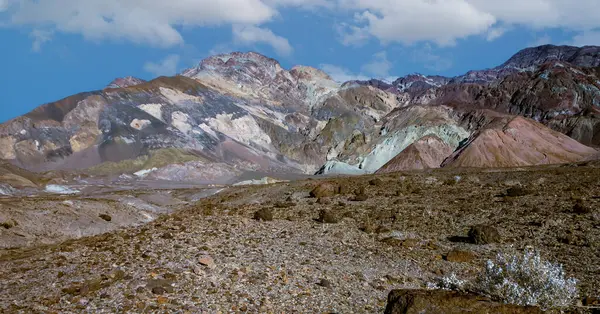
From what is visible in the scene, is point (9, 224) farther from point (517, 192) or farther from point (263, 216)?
point (517, 192)

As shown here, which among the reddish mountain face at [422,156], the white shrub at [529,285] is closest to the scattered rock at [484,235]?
the white shrub at [529,285]

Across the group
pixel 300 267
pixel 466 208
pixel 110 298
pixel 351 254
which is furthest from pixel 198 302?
pixel 466 208

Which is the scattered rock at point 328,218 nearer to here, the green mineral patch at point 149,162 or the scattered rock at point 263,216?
the scattered rock at point 263,216

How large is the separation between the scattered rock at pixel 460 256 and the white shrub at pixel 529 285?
4.08 metres

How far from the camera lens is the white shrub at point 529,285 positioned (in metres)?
9.14

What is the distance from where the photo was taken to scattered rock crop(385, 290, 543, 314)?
23.1 ft

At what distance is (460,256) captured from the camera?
48.0 feet

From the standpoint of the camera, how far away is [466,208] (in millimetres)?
22375

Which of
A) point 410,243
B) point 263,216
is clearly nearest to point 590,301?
point 410,243

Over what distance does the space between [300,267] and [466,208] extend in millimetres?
11886

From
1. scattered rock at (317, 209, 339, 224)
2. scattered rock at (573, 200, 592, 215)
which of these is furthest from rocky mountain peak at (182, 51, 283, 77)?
scattered rock at (573, 200, 592, 215)

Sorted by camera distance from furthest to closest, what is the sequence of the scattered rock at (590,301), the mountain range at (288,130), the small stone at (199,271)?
the mountain range at (288,130) → the small stone at (199,271) → the scattered rock at (590,301)

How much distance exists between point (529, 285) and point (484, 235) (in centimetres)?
693

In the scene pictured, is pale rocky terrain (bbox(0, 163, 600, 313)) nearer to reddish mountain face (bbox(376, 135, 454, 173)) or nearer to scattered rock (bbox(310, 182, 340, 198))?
scattered rock (bbox(310, 182, 340, 198))
